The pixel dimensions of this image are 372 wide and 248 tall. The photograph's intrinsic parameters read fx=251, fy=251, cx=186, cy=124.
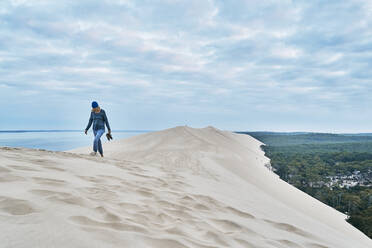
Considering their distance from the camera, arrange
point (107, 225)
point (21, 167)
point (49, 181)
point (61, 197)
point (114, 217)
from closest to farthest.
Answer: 1. point (107, 225)
2. point (114, 217)
3. point (61, 197)
4. point (49, 181)
5. point (21, 167)

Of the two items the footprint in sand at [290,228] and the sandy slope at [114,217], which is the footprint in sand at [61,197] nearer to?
the sandy slope at [114,217]

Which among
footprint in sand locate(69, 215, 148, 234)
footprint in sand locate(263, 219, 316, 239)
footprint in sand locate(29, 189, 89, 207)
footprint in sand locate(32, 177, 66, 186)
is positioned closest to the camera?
footprint in sand locate(69, 215, 148, 234)

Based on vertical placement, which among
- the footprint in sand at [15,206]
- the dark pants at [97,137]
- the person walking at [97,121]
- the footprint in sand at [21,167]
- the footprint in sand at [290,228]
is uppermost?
the person walking at [97,121]

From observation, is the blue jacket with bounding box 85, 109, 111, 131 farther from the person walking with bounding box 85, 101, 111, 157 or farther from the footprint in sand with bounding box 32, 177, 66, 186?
the footprint in sand with bounding box 32, 177, 66, 186

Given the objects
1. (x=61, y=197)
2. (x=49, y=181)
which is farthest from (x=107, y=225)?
(x=49, y=181)

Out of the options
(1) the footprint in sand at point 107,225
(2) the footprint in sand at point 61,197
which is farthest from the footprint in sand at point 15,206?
(1) the footprint in sand at point 107,225

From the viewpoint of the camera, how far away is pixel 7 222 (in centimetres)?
179

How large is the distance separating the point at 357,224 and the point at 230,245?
51.0 ft

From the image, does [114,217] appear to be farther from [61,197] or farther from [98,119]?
[98,119]

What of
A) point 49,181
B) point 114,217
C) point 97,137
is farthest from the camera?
point 97,137

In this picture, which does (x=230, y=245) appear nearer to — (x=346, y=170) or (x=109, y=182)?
(x=109, y=182)

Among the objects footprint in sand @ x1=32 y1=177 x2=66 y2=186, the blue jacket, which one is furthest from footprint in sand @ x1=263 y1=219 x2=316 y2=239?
Answer: the blue jacket

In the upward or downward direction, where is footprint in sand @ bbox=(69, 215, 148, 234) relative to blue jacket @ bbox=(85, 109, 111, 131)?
downward

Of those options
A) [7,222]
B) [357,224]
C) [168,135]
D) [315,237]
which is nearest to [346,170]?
[357,224]
